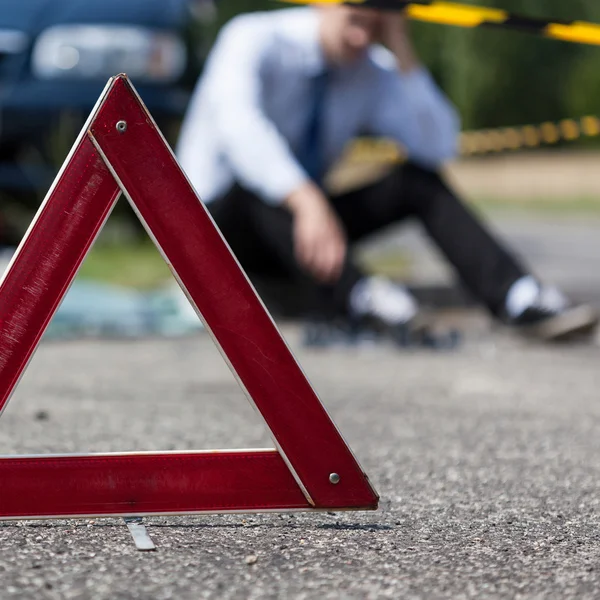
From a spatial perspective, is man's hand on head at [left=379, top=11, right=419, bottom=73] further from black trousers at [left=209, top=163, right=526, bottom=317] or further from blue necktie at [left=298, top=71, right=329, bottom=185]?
black trousers at [left=209, top=163, right=526, bottom=317]

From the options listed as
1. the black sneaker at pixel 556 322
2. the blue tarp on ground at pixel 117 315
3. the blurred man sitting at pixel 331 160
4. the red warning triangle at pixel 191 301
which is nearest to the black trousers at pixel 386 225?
the blurred man sitting at pixel 331 160

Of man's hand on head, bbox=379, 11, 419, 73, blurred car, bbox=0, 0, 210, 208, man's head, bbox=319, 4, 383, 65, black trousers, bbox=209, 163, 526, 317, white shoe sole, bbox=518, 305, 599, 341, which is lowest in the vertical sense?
white shoe sole, bbox=518, 305, 599, 341

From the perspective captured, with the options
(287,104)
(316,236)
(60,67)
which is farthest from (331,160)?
(60,67)

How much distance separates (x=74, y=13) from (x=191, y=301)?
4.72 metres

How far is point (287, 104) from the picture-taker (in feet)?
17.0

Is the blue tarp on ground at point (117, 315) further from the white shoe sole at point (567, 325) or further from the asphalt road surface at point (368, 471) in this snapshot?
the white shoe sole at point (567, 325)

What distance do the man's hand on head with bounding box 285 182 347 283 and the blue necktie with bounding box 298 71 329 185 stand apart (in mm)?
595

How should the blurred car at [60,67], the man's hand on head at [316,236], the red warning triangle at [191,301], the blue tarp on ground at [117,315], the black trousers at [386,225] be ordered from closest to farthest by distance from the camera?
the red warning triangle at [191,301]
the man's hand on head at [316,236]
the black trousers at [386,225]
the blue tarp on ground at [117,315]
the blurred car at [60,67]

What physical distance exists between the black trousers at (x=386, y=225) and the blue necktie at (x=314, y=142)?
14 cm

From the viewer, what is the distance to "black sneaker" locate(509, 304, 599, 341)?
15.2 feet

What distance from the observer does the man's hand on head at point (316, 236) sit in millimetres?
4547

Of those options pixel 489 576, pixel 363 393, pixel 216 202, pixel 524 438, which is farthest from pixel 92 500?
pixel 216 202

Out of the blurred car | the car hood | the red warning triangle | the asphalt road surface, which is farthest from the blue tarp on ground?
the red warning triangle

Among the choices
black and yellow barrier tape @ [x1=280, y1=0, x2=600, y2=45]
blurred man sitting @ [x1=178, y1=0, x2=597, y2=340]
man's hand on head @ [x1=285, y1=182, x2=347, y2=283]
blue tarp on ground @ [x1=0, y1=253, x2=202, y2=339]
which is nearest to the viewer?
black and yellow barrier tape @ [x1=280, y1=0, x2=600, y2=45]
